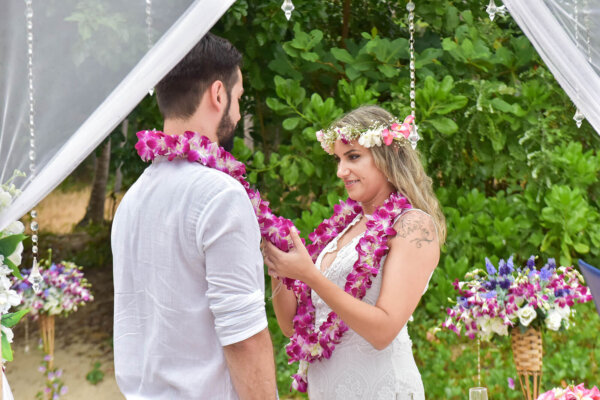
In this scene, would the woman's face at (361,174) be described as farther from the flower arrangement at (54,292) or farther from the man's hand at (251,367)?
the flower arrangement at (54,292)

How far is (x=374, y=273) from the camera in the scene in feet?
6.28

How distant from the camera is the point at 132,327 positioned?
131 cm

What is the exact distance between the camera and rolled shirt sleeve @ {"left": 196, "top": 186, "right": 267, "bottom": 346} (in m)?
1.19

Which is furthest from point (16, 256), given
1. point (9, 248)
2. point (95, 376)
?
point (95, 376)

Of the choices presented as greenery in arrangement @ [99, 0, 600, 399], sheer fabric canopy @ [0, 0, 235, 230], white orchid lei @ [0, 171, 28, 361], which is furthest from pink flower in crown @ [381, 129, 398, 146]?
greenery in arrangement @ [99, 0, 600, 399]

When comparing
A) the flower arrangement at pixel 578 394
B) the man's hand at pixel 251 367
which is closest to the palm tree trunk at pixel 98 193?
the flower arrangement at pixel 578 394

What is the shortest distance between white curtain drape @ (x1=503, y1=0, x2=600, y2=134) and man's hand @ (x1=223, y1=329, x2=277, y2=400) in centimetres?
107

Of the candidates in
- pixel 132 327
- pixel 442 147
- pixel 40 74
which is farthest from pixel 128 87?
pixel 442 147

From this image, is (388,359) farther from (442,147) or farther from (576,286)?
(442,147)

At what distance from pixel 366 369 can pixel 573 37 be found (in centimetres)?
101

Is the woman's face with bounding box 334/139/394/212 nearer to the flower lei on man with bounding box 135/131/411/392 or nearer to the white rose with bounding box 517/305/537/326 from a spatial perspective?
the flower lei on man with bounding box 135/131/411/392

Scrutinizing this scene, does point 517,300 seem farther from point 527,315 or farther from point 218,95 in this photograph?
point 218,95

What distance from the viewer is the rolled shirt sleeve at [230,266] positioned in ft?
3.90

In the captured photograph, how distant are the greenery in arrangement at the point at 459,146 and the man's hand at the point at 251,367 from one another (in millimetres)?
2961
